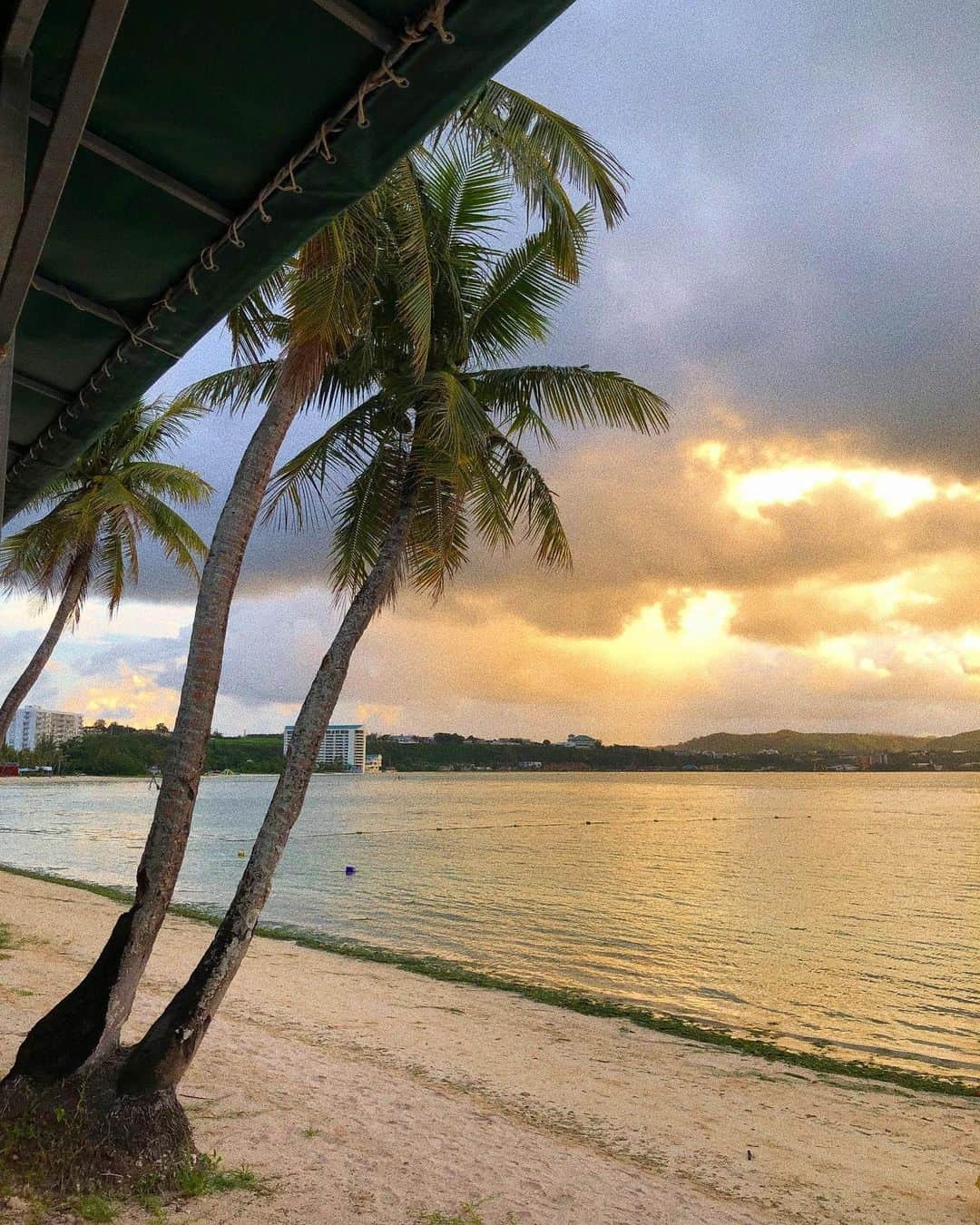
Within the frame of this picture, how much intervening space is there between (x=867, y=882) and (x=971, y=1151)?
25718 millimetres

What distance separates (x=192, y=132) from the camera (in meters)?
2.49

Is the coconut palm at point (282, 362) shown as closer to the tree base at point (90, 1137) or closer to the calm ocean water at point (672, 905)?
the tree base at point (90, 1137)

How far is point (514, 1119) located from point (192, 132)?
723 cm

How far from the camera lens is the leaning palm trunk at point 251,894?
5117 mm

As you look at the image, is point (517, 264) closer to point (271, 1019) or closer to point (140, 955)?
point (140, 955)

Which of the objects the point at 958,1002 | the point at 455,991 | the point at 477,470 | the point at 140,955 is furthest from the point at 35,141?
the point at 958,1002

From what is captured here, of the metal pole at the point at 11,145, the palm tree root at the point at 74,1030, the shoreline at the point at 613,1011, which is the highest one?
the metal pole at the point at 11,145

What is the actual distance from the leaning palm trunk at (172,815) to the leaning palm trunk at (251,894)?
0.89 ft

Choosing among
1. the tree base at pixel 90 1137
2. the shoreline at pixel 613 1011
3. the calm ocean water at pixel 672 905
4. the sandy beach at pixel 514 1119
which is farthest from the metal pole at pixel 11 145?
the calm ocean water at pixel 672 905

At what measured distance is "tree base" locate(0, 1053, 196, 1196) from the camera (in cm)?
463

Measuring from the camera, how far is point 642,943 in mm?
19141

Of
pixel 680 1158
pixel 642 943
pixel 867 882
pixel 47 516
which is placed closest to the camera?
pixel 680 1158

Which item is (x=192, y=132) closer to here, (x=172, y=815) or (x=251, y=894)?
(x=172, y=815)

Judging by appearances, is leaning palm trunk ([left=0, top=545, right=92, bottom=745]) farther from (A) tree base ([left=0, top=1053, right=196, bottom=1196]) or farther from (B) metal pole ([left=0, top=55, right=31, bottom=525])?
(B) metal pole ([left=0, top=55, right=31, bottom=525])
